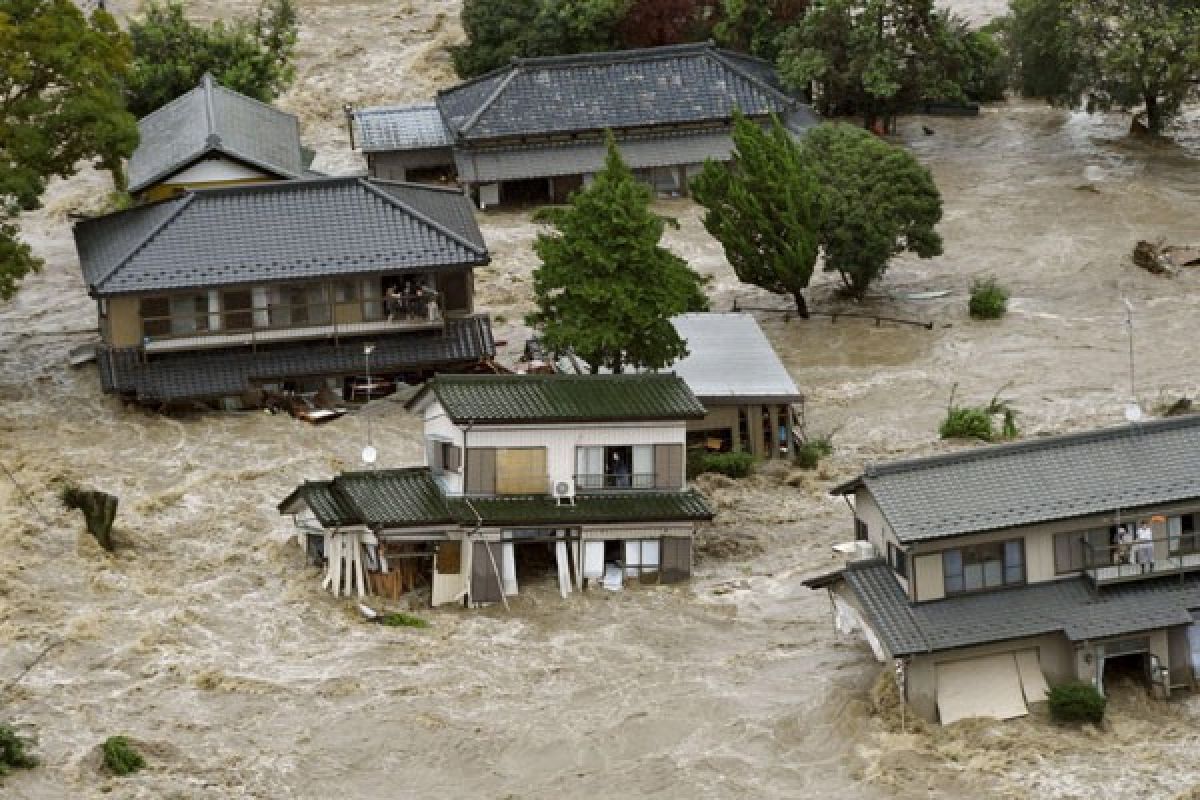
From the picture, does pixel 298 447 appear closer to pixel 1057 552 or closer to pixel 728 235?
pixel 728 235

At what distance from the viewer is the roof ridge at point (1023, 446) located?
47.6 metres

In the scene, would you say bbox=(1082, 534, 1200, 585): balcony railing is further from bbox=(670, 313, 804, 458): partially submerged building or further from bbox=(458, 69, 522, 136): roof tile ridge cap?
bbox=(458, 69, 522, 136): roof tile ridge cap

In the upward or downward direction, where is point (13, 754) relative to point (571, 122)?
downward

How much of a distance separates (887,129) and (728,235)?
2072 cm

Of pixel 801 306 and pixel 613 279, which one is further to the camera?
pixel 801 306

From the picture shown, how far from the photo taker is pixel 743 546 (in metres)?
55.1

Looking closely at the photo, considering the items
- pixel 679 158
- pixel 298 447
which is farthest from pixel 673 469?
pixel 679 158

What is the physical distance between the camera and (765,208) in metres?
67.0

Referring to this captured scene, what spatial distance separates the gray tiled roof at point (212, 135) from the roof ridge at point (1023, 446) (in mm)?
27839

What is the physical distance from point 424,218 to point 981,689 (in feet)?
79.6

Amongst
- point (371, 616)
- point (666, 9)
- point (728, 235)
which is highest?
point (666, 9)

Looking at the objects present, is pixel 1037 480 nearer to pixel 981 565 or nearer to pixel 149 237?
pixel 981 565

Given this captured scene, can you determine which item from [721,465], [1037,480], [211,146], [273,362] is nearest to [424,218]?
[273,362]

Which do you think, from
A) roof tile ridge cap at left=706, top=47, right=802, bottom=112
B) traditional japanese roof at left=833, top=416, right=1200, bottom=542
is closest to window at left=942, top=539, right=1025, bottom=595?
traditional japanese roof at left=833, top=416, right=1200, bottom=542
